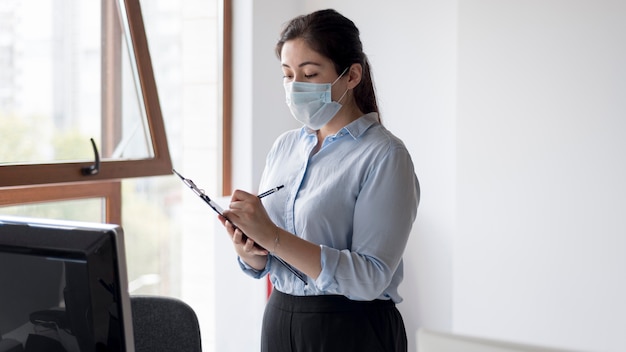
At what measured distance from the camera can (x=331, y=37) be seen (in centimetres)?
196

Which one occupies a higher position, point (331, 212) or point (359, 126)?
point (359, 126)

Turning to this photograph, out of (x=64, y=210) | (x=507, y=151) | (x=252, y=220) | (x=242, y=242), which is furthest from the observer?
(x=507, y=151)

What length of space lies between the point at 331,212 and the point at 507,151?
1445 millimetres

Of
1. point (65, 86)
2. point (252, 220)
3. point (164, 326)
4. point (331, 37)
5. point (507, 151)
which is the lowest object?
point (164, 326)

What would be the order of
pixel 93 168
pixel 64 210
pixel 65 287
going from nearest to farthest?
1. pixel 65 287
2. pixel 93 168
3. pixel 64 210

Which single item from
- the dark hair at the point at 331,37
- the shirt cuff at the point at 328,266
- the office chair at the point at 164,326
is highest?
the dark hair at the point at 331,37

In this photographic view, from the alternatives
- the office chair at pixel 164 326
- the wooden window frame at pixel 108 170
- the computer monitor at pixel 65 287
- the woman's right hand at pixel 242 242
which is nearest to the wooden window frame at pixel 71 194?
the wooden window frame at pixel 108 170

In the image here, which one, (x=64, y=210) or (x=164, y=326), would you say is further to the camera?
(x=64, y=210)

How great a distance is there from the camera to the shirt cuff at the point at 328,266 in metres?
1.75

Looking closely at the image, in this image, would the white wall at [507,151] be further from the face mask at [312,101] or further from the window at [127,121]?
the face mask at [312,101]

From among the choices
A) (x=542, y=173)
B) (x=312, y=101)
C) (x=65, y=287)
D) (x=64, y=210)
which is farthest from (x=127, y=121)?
(x=65, y=287)

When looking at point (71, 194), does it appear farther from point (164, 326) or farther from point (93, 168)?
point (164, 326)

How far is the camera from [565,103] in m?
2.96

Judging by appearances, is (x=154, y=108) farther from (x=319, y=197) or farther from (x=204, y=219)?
(x=319, y=197)
